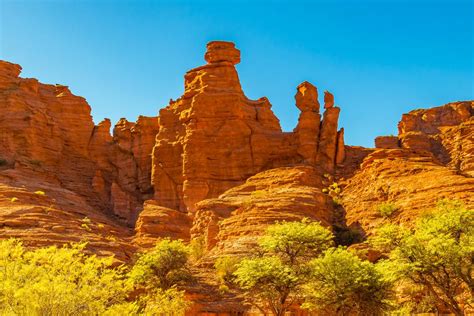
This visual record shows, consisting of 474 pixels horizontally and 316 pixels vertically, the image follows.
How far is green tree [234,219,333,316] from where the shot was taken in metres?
37.2

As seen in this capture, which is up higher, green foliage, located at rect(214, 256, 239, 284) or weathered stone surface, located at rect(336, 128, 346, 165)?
weathered stone surface, located at rect(336, 128, 346, 165)

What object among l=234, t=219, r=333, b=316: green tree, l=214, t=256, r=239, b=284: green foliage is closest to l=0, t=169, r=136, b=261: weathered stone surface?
l=214, t=256, r=239, b=284: green foliage

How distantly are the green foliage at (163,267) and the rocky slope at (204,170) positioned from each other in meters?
2.68

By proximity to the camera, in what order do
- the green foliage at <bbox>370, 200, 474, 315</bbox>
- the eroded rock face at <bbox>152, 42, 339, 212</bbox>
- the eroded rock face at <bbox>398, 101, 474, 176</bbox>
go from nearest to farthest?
1. the green foliage at <bbox>370, 200, 474, 315</bbox>
2. the eroded rock face at <bbox>398, 101, 474, 176</bbox>
3. the eroded rock face at <bbox>152, 42, 339, 212</bbox>

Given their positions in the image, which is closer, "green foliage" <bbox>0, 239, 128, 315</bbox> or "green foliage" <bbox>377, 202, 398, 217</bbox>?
"green foliage" <bbox>0, 239, 128, 315</bbox>

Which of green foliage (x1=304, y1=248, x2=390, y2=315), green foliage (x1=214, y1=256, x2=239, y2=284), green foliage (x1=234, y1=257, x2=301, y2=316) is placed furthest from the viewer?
green foliage (x1=214, y1=256, x2=239, y2=284)

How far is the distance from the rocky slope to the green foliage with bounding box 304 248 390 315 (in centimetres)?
937

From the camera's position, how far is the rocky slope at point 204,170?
174 ft

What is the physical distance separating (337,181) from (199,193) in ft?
66.2

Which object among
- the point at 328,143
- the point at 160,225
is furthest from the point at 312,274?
the point at 328,143

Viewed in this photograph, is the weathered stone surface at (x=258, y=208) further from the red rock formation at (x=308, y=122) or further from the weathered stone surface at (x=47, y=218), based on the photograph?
the weathered stone surface at (x=47, y=218)

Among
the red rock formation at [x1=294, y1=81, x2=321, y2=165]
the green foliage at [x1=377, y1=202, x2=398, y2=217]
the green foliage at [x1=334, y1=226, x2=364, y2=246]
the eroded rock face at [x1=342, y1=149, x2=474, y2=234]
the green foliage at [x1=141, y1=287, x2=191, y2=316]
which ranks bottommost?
the green foliage at [x1=141, y1=287, x2=191, y2=316]

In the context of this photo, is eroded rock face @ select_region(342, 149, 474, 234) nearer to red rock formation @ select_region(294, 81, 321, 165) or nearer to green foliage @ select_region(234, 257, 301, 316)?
red rock formation @ select_region(294, 81, 321, 165)

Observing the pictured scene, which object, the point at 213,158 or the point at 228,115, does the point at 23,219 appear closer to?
the point at 213,158
